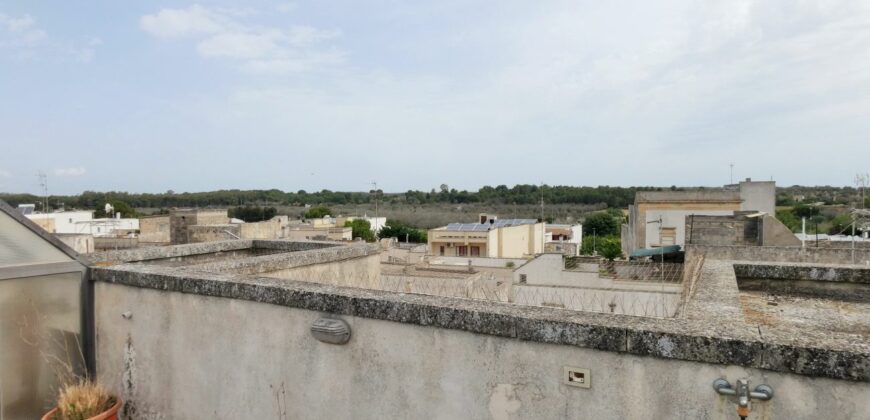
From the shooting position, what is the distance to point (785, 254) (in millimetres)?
7473

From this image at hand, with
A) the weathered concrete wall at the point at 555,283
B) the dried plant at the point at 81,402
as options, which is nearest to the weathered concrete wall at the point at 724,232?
the weathered concrete wall at the point at 555,283

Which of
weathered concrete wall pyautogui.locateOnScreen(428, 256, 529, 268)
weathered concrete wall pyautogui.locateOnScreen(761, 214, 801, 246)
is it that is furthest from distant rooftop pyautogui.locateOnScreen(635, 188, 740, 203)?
weathered concrete wall pyautogui.locateOnScreen(761, 214, 801, 246)

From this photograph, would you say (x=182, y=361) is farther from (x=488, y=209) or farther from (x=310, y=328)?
(x=488, y=209)

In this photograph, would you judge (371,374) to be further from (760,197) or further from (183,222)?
(760,197)

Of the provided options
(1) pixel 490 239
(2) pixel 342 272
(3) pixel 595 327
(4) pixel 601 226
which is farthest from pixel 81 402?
(4) pixel 601 226

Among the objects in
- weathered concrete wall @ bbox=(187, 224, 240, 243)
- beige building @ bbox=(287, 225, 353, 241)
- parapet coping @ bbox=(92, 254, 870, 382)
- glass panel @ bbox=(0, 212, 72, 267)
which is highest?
glass panel @ bbox=(0, 212, 72, 267)

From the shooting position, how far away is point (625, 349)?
7.14ft

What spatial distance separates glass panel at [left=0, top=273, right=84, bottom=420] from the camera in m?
3.57

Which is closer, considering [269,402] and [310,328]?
[310,328]

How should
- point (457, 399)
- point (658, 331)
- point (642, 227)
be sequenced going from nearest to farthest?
point (658, 331) → point (457, 399) → point (642, 227)

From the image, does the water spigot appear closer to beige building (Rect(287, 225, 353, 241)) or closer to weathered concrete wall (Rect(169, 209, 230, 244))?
weathered concrete wall (Rect(169, 209, 230, 244))

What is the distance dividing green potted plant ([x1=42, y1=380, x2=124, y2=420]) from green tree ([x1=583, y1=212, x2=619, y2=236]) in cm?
6373

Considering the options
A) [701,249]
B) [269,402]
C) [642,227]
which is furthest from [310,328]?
[642,227]

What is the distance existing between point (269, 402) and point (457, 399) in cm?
143
